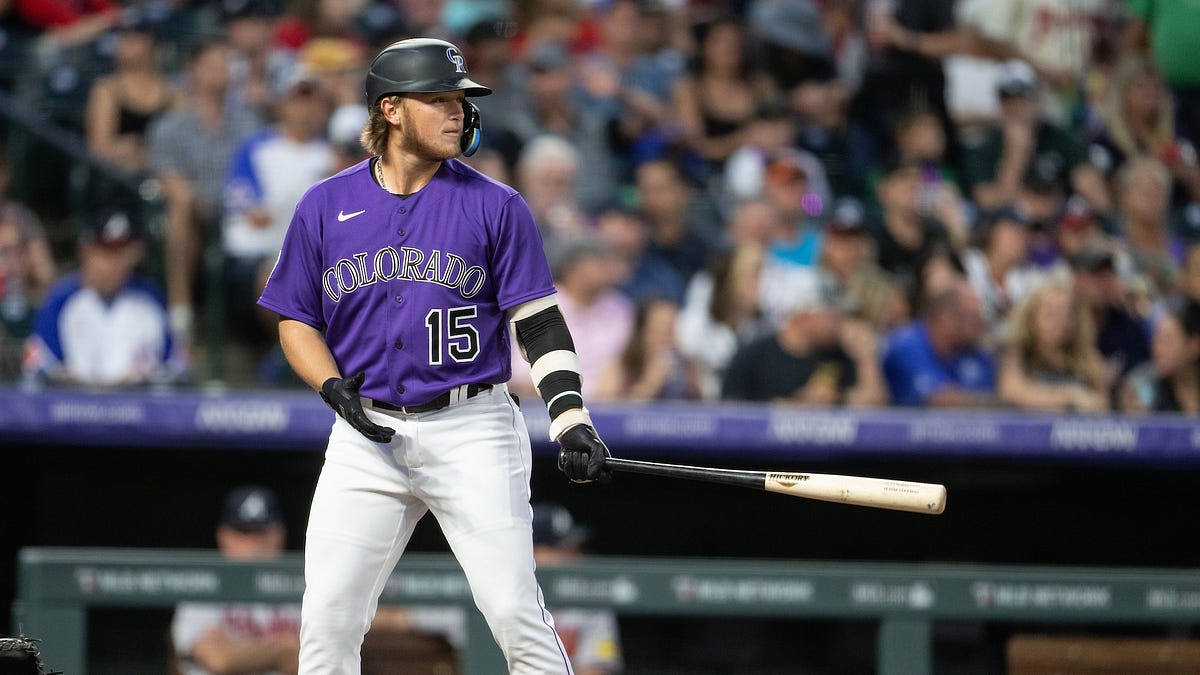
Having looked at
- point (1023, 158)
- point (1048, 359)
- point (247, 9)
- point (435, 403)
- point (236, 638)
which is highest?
point (247, 9)

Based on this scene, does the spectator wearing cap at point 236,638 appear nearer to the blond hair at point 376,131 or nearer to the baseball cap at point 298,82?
the blond hair at point 376,131

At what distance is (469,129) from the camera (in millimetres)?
3787

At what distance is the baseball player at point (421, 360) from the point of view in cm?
355

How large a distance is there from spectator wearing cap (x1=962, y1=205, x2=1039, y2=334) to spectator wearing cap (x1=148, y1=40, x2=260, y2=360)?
337 centimetres

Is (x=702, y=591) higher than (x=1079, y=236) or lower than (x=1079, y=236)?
lower

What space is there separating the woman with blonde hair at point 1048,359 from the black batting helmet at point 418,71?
3.56 meters

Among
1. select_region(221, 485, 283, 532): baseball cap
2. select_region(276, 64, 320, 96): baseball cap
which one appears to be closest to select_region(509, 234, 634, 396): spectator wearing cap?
select_region(221, 485, 283, 532): baseball cap

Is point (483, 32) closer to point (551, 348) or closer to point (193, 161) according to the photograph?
point (193, 161)

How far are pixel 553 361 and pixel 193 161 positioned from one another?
4.12m

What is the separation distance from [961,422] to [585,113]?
2.64 m

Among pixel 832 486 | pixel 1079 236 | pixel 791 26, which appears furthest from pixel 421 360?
pixel 791 26

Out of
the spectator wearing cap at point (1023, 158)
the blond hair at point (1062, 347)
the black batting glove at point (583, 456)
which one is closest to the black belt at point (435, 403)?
the black batting glove at point (583, 456)

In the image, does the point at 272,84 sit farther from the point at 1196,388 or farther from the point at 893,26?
the point at 1196,388

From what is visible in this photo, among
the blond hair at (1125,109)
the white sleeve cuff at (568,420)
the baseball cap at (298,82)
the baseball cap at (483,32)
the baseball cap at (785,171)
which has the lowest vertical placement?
the white sleeve cuff at (568,420)
